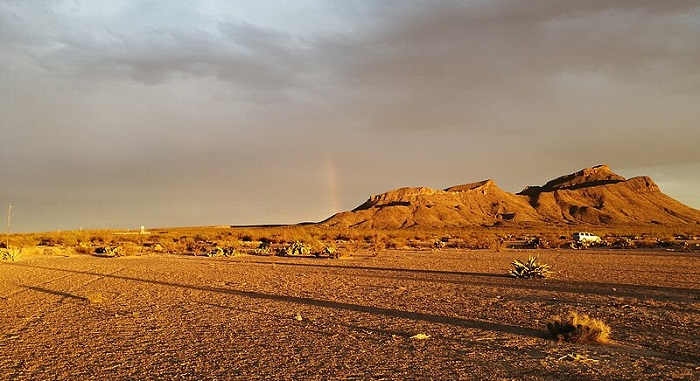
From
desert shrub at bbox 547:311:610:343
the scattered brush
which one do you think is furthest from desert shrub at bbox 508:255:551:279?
the scattered brush

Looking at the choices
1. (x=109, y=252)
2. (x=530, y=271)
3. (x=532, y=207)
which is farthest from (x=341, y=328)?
(x=532, y=207)

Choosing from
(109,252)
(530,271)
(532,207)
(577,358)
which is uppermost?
(532,207)

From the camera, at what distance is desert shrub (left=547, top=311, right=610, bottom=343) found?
9469 millimetres

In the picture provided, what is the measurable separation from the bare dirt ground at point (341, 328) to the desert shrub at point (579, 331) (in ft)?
0.89

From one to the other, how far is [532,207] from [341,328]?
509ft

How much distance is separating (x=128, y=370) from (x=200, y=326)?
3520 millimetres

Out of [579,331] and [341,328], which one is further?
[341,328]

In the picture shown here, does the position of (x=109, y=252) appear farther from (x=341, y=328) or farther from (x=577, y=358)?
(x=577, y=358)

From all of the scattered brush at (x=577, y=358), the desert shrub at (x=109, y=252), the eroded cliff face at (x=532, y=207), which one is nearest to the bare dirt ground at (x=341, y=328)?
the scattered brush at (x=577, y=358)

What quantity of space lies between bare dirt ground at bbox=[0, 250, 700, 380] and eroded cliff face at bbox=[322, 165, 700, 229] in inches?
4710

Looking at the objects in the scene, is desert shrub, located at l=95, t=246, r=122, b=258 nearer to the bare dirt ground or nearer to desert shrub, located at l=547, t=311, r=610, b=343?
the bare dirt ground

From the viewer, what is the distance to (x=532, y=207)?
15775 cm

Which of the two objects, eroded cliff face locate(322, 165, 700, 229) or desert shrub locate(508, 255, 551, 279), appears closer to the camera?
desert shrub locate(508, 255, 551, 279)

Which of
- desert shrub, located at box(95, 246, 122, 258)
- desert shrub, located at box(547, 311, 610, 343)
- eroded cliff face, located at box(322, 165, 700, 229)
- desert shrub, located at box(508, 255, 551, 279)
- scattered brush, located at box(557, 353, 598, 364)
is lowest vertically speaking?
scattered brush, located at box(557, 353, 598, 364)
